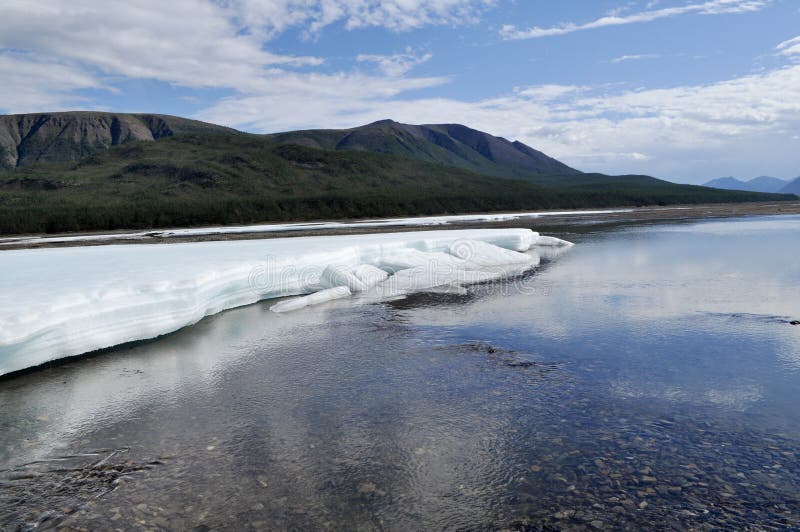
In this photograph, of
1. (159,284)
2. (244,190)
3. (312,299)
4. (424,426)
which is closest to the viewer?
(424,426)

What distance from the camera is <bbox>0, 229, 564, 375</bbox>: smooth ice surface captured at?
373 inches

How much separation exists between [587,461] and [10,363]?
8807mm

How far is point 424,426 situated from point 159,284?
7512 mm

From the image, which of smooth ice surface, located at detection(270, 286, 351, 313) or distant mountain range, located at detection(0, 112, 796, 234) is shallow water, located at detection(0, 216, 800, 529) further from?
distant mountain range, located at detection(0, 112, 796, 234)

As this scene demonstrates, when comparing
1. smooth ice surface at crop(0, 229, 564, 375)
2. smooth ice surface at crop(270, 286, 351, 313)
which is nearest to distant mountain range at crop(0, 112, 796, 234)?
smooth ice surface at crop(0, 229, 564, 375)

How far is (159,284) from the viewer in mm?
11727

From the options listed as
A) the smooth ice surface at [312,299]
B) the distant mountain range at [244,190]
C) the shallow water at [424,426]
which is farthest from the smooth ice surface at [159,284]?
the distant mountain range at [244,190]

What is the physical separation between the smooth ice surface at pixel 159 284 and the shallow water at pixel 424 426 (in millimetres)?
465

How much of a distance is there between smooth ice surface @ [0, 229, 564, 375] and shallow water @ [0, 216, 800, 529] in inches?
18.3

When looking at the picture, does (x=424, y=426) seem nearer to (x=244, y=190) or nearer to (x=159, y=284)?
(x=159, y=284)

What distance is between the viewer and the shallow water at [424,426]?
16.4 ft

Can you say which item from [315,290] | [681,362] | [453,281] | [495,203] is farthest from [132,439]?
[495,203]

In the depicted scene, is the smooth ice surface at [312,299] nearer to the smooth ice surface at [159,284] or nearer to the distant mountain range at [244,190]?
the smooth ice surface at [159,284]

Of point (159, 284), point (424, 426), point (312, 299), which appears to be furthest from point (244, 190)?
point (424, 426)
